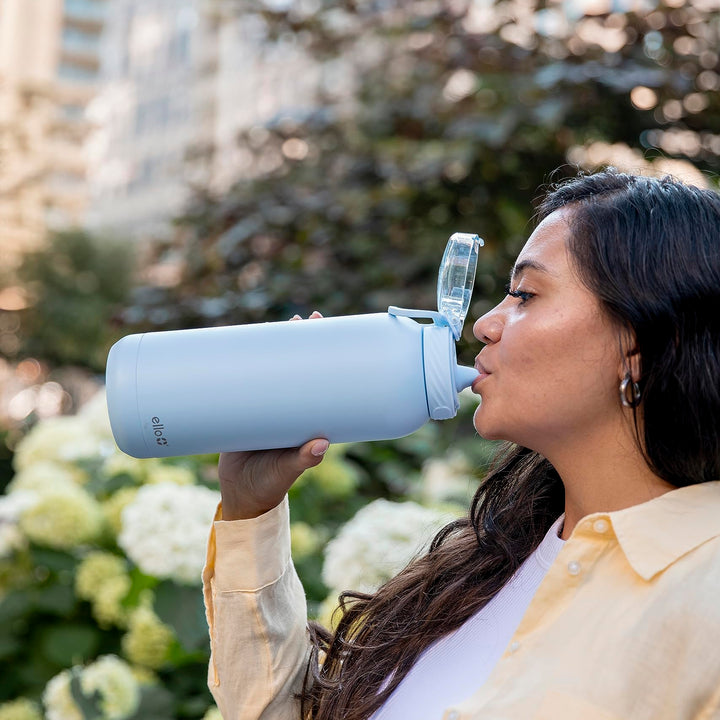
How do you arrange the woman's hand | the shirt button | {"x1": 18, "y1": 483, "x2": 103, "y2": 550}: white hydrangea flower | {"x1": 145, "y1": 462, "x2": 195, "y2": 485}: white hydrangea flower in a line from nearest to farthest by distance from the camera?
1. the shirt button
2. the woman's hand
3. {"x1": 18, "y1": 483, "x2": 103, "y2": 550}: white hydrangea flower
4. {"x1": 145, "y1": 462, "x2": 195, "y2": 485}: white hydrangea flower

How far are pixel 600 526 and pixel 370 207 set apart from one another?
A: 112 inches

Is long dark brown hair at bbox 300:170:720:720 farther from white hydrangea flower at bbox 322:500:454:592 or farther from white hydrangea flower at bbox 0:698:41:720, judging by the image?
white hydrangea flower at bbox 0:698:41:720

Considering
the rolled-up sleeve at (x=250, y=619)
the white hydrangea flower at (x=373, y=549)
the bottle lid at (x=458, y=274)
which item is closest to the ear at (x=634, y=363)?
the bottle lid at (x=458, y=274)

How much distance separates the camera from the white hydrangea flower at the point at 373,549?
2.25 metres

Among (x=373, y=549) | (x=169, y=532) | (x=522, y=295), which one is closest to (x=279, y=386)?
(x=522, y=295)

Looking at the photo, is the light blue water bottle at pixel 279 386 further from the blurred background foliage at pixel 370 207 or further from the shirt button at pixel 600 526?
the blurred background foliage at pixel 370 207

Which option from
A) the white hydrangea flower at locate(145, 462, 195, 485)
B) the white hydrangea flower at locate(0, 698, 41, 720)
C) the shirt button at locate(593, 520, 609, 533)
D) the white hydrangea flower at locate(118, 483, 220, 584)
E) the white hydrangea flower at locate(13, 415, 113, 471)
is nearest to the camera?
the shirt button at locate(593, 520, 609, 533)

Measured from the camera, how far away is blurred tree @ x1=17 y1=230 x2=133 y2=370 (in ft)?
56.1

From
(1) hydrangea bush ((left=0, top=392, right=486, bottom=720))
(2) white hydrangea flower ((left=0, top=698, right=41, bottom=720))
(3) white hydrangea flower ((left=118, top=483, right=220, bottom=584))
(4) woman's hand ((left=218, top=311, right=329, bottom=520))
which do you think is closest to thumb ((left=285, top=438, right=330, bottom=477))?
(4) woman's hand ((left=218, top=311, right=329, bottom=520))

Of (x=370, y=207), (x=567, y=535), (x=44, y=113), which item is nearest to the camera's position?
(x=567, y=535)

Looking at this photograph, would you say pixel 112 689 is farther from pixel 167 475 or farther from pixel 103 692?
pixel 167 475

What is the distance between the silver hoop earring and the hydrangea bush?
825 millimetres

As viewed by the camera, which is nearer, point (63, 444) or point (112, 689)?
point (112, 689)

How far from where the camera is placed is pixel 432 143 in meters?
3.80
